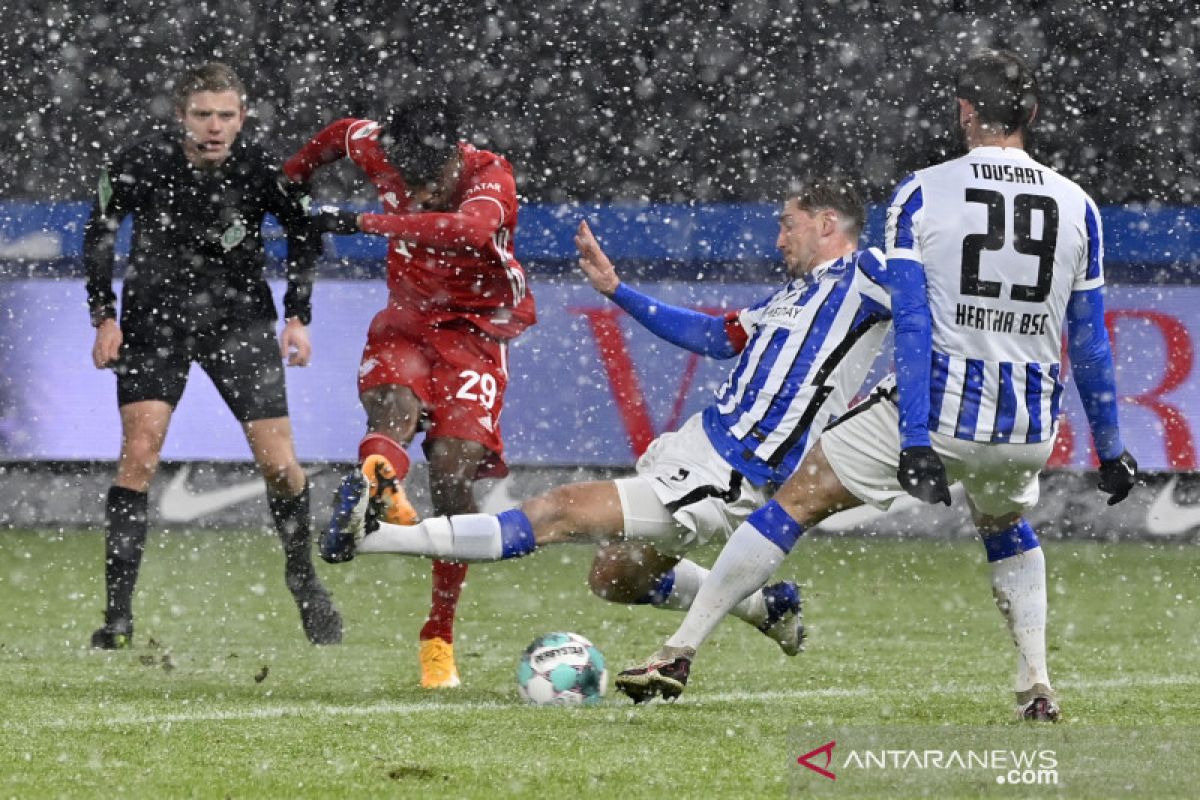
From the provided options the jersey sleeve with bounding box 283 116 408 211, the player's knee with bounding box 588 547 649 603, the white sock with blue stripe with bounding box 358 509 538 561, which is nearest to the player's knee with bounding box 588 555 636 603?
the player's knee with bounding box 588 547 649 603

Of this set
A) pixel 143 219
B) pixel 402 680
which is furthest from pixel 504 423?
pixel 402 680

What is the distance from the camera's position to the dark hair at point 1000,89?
177 inches

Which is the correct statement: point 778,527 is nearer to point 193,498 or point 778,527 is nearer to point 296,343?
point 296,343

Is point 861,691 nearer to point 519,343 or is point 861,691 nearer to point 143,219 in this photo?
point 143,219

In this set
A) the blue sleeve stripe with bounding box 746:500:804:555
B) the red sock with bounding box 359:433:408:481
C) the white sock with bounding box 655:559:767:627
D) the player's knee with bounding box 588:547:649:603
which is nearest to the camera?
the blue sleeve stripe with bounding box 746:500:804:555

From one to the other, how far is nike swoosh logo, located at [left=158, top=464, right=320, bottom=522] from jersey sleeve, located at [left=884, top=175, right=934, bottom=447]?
6.59 m

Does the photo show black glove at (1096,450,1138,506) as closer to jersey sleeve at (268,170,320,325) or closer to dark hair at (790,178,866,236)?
dark hair at (790,178,866,236)

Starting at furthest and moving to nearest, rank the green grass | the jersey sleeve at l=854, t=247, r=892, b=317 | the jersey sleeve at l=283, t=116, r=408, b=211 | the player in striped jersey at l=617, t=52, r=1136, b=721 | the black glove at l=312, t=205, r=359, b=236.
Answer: the jersey sleeve at l=283, t=116, r=408, b=211 < the black glove at l=312, t=205, r=359, b=236 < the jersey sleeve at l=854, t=247, r=892, b=317 < the player in striped jersey at l=617, t=52, r=1136, b=721 < the green grass

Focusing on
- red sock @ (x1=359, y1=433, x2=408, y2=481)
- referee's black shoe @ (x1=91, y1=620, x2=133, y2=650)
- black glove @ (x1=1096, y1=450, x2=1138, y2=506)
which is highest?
black glove @ (x1=1096, y1=450, x2=1138, y2=506)

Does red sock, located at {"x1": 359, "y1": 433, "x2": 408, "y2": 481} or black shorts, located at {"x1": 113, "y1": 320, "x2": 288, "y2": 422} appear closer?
red sock, located at {"x1": 359, "y1": 433, "x2": 408, "y2": 481}

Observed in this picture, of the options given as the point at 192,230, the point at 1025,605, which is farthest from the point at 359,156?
the point at 1025,605

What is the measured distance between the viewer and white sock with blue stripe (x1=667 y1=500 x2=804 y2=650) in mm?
4723

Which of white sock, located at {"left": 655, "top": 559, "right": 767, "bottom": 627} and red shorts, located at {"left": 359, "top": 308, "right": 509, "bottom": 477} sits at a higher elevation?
red shorts, located at {"left": 359, "top": 308, "right": 509, "bottom": 477}

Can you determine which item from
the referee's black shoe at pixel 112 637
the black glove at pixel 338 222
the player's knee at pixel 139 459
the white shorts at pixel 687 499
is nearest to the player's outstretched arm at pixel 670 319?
the white shorts at pixel 687 499
